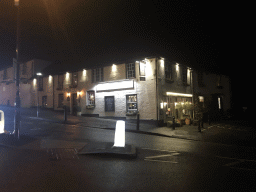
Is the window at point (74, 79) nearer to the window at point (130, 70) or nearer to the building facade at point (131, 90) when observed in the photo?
the building facade at point (131, 90)

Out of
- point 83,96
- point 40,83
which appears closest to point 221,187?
point 83,96

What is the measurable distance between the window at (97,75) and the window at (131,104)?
13.9 feet

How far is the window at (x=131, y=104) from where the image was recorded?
20250 millimetres

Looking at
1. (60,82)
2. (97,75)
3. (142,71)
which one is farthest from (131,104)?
(60,82)

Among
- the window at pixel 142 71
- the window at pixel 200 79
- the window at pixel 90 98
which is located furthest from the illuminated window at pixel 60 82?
the window at pixel 200 79

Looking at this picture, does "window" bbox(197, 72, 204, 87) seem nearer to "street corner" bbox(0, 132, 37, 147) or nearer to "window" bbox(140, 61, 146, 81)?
"window" bbox(140, 61, 146, 81)

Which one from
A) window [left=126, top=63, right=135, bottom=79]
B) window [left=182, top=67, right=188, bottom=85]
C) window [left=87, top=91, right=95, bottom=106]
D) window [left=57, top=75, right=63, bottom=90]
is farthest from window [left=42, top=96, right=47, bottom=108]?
window [left=182, top=67, right=188, bottom=85]

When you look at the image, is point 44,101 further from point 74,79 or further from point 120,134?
point 120,134

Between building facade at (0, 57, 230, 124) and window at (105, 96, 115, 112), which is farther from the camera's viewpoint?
window at (105, 96, 115, 112)

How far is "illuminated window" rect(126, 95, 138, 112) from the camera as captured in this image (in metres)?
20.3

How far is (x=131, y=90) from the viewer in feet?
66.7

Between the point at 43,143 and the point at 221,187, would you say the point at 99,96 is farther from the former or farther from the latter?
the point at 221,187

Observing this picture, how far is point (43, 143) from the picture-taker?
964cm

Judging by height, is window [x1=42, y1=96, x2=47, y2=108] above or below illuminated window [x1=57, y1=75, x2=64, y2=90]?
below
